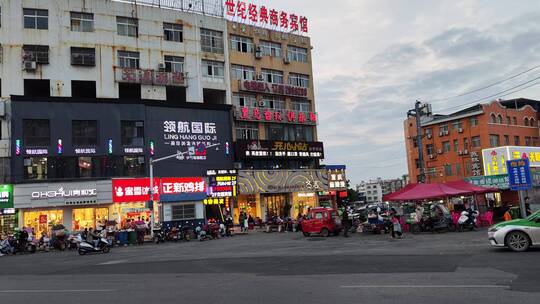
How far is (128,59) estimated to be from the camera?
44188mm

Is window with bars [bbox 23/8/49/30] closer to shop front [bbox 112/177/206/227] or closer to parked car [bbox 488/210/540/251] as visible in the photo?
shop front [bbox 112/177/206/227]

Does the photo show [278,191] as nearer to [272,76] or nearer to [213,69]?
[272,76]

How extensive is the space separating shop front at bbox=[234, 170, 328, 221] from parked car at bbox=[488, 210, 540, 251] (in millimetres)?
32321

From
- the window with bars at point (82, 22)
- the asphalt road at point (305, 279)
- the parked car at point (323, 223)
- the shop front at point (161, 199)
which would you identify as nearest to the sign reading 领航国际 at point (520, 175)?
the asphalt road at point (305, 279)

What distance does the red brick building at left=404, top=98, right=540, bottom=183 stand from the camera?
63719 mm

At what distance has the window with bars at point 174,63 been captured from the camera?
46031 mm

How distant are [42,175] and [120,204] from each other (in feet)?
21.0

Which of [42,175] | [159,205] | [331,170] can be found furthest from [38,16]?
[331,170]

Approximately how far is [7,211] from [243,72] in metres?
24.9

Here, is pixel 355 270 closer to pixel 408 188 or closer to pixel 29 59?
pixel 408 188

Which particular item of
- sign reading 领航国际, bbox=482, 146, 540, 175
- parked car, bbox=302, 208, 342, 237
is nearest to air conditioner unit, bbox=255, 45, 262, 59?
parked car, bbox=302, 208, 342, 237

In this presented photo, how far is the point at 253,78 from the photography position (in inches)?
2008

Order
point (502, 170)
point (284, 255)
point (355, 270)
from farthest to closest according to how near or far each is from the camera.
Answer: point (502, 170) → point (284, 255) → point (355, 270)

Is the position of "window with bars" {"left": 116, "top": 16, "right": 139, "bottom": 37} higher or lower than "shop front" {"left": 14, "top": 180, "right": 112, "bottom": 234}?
higher
